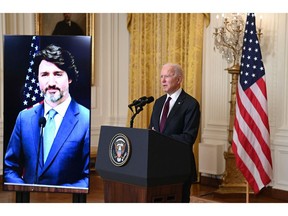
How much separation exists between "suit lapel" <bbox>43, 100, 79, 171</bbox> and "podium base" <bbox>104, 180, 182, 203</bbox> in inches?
37.2

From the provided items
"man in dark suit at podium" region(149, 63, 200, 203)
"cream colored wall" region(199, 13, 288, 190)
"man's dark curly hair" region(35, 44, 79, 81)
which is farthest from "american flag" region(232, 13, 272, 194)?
"man's dark curly hair" region(35, 44, 79, 81)

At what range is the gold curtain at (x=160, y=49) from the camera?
795cm

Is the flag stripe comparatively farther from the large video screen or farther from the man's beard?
the man's beard

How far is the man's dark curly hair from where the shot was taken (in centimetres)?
397

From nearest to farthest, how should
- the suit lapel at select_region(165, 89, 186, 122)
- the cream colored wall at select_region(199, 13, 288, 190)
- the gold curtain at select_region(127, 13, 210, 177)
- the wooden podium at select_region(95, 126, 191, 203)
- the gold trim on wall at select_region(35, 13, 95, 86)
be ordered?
the wooden podium at select_region(95, 126, 191, 203) < the suit lapel at select_region(165, 89, 186, 122) < the cream colored wall at select_region(199, 13, 288, 190) < the gold curtain at select_region(127, 13, 210, 177) < the gold trim on wall at select_region(35, 13, 95, 86)

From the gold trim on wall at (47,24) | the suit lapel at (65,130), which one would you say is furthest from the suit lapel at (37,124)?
the gold trim on wall at (47,24)

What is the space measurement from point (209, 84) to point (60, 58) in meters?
4.19

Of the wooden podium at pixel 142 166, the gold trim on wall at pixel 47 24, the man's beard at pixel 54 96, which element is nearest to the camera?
the wooden podium at pixel 142 166

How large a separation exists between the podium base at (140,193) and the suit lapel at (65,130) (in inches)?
37.2

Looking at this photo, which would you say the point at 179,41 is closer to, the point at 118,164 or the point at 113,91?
the point at 113,91

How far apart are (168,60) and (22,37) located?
462cm

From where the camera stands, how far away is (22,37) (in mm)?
4047

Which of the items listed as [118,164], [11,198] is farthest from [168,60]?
[118,164]

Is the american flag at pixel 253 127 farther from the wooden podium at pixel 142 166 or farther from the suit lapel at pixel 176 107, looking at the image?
the wooden podium at pixel 142 166
